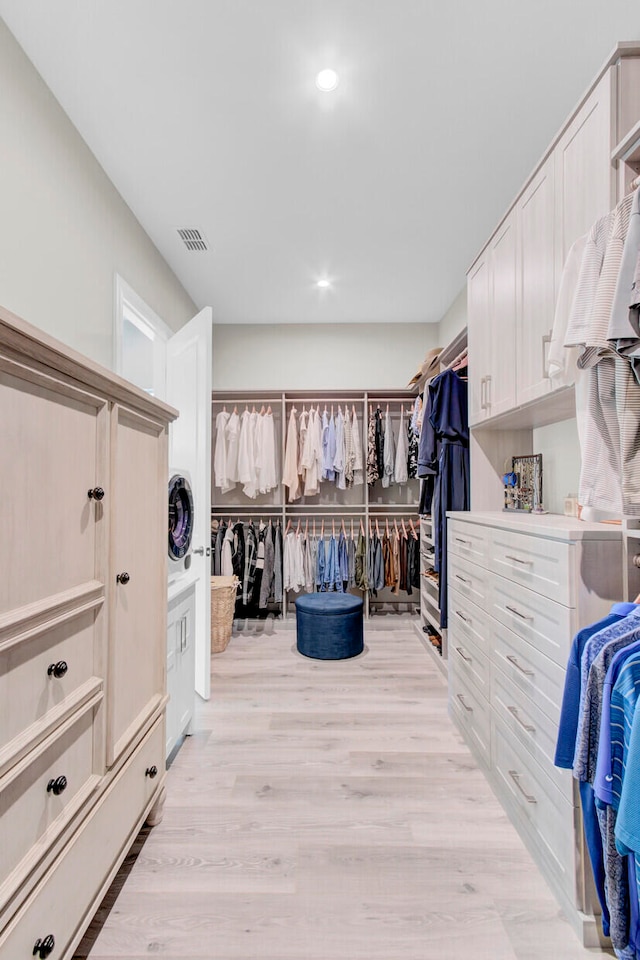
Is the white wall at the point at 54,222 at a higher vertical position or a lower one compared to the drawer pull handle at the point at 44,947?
higher

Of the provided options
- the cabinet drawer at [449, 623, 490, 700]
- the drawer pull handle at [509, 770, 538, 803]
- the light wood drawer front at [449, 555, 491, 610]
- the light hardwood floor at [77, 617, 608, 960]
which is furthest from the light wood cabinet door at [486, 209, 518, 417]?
the light hardwood floor at [77, 617, 608, 960]

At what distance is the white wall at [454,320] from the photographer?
143 inches

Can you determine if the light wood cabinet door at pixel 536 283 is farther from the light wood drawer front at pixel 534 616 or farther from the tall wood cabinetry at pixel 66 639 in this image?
the tall wood cabinetry at pixel 66 639

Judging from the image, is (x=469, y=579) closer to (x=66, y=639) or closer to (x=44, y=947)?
(x=66, y=639)

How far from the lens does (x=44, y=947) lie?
0.92 meters

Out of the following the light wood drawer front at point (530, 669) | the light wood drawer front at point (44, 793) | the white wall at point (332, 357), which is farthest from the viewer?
the white wall at point (332, 357)

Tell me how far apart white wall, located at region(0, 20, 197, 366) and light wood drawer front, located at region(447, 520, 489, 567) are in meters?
1.96

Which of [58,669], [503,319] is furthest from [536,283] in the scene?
[58,669]

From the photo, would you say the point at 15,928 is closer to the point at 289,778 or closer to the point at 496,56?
the point at 289,778

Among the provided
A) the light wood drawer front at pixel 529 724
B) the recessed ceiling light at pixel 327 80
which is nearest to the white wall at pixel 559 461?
the light wood drawer front at pixel 529 724

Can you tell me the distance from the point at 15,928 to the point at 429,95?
8.92ft

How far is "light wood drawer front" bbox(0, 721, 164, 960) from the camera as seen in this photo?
34.6 inches

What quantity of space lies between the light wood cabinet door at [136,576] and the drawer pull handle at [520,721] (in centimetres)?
123

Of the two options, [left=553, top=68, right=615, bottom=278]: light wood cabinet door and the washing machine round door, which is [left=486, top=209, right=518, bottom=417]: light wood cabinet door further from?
the washing machine round door
